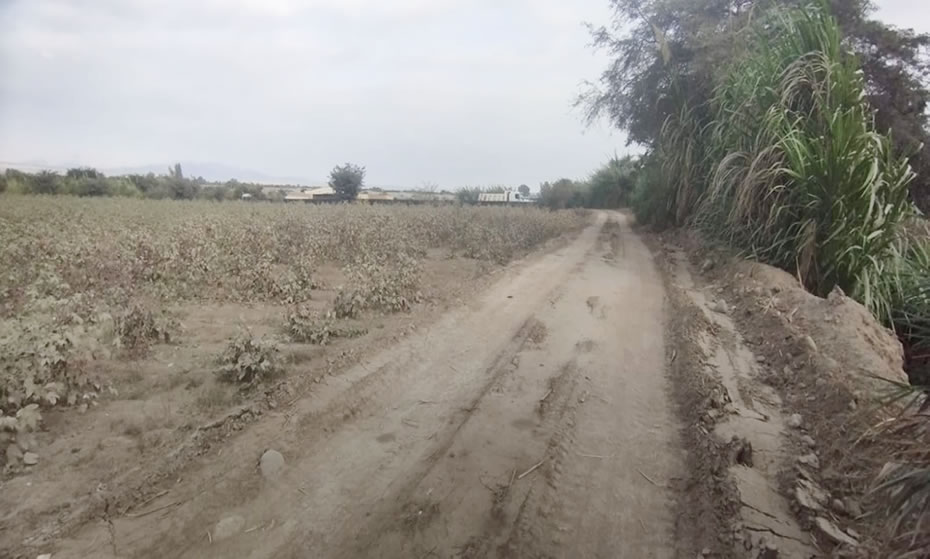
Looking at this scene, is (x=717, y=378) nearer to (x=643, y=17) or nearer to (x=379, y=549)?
(x=379, y=549)

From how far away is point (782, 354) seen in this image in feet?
13.9

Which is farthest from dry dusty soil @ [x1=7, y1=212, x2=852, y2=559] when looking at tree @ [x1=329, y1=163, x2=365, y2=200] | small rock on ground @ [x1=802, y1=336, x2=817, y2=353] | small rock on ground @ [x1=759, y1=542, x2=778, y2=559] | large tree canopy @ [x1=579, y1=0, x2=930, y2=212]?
tree @ [x1=329, y1=163, x2=365, y2=200]

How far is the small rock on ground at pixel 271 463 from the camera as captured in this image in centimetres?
271

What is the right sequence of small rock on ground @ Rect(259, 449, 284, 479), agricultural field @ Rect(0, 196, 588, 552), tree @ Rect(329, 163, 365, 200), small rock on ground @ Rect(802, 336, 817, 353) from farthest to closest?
tree @ Rect(329, 163, 365, 200)
small rock on ground @ Rect(802, 336, 817, 353)
agricultural field @ Rect(0, 196, 588, 552)
small rock on ground @ Rect(259, 449, 284, 479)

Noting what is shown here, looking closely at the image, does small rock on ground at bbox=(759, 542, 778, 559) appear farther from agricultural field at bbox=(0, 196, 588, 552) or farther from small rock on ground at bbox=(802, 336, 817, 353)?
agricultural field at bbox=(0, 196, 588, 552)

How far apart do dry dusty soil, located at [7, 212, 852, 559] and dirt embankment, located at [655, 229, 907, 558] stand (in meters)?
0.02

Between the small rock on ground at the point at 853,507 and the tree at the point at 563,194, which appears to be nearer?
the small rock on ground at the point at 853,507

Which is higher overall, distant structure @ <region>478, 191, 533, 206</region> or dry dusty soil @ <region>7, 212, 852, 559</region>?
distant structure @ <region>478, 191, 533, 206</region>

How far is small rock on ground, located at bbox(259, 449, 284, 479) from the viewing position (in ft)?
8.91

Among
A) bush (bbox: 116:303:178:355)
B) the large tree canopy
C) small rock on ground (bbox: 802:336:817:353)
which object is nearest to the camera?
small rock on ground (bbox: 802:336:817:353)

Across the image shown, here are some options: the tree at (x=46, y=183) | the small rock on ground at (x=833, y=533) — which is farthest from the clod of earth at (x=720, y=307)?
the tree at (x=46, y=183)

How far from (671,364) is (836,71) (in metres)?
5.39

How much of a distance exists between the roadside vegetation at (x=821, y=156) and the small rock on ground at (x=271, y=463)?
8.90 feet

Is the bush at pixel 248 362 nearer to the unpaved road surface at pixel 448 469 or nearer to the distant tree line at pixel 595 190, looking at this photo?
the unpaved road surface at pixel 448 469
